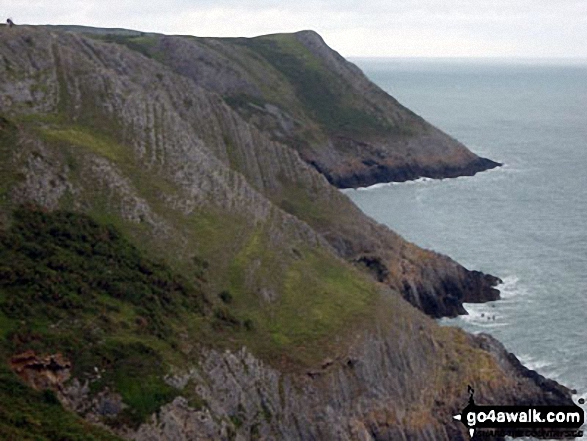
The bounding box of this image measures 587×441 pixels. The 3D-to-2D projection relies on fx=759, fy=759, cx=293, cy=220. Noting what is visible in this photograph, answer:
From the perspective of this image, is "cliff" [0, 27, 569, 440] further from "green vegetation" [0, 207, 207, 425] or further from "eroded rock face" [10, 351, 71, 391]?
"eroded rock face" [10, 351, 71, 391]

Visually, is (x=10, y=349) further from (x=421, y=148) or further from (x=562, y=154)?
(x=562, y=154)

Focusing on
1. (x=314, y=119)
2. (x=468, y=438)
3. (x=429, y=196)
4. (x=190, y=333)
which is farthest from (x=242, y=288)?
(x=314, y=119)

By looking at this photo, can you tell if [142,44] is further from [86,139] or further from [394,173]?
[86,139]

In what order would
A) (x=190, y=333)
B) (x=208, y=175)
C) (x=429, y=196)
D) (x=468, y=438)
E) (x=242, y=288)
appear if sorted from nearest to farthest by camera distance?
(x=190, y=333), (x=468, y=438), (x=242, y=288), (x=208, y=175), (x=429, y=196)

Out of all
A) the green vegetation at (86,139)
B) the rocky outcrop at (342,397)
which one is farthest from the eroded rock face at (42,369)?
the green vegetation at (86,139)

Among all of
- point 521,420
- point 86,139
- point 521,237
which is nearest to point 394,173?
point 521,237

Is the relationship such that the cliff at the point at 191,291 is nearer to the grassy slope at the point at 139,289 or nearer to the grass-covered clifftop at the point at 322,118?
the grassy slope at the point at 139,289
